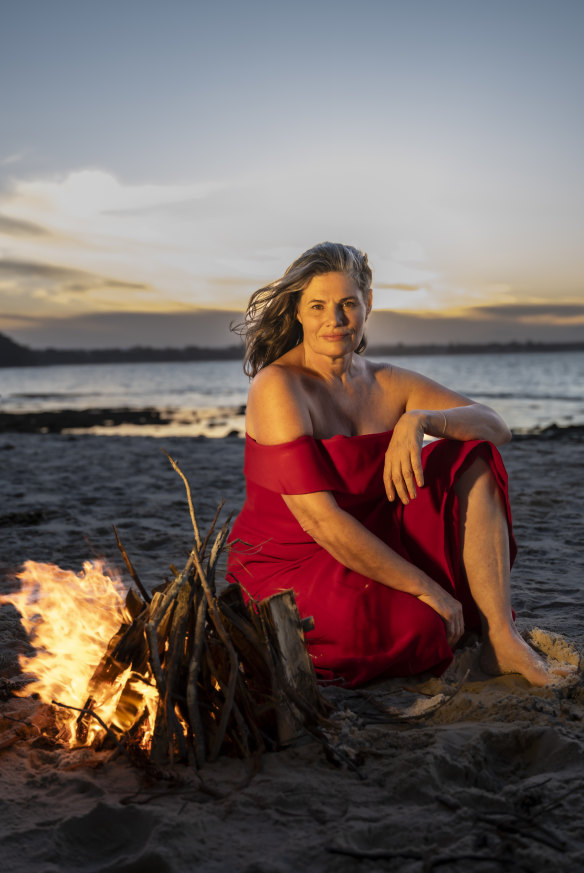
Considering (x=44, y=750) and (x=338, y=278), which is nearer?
(x=44, y=750)

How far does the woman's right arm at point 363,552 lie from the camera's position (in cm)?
294

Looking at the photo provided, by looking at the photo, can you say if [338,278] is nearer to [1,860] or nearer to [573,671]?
[573,671]

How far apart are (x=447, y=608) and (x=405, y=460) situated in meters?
0.65

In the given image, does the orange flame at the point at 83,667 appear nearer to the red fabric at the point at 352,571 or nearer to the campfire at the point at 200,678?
the campfire at the point at 200,678

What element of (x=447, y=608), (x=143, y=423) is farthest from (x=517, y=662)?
(x=143, y=423)

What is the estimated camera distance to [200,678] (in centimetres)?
232

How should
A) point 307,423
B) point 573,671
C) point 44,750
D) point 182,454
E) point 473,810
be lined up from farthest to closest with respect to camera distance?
1. point 182,454
2. point 307,423
3. point 573,671
4. point 44,750
5. point 473,810

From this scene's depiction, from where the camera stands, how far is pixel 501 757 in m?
2.35

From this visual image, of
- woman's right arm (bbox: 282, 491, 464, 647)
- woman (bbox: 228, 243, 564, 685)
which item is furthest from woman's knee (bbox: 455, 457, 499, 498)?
woman's right arm (bbox: 282, 491, 464, 647)

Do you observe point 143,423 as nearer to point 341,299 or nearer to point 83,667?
A: point 341,299

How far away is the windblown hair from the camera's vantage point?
321 cm

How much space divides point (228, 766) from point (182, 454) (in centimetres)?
914

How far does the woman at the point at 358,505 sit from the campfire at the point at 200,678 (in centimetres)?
56

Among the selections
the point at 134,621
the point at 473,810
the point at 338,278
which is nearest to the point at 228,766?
the point at 134,621
